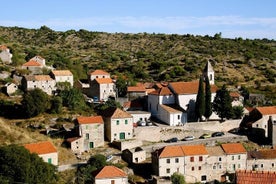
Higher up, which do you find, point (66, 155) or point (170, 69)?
point (170, 69)

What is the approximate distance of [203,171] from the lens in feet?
170

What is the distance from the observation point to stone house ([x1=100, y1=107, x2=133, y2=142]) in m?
55.0

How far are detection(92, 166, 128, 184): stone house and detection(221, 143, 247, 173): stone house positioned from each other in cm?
1353

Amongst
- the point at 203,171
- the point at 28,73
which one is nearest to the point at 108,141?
the point at 203,171

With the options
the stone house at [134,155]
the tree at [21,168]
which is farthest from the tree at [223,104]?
the tree at [21,168]

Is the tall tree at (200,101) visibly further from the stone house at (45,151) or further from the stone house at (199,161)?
the stone house at (45,151)

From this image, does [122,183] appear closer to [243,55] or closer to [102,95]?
[102,95]

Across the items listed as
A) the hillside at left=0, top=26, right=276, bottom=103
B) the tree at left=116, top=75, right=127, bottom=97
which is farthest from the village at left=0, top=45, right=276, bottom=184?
the hillside at left=0, top=26, right=276, bottom=103

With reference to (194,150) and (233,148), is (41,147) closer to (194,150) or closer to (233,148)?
(194,150)

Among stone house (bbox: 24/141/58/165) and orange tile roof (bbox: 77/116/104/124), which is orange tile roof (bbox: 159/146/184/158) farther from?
stone house (bbox: 24/141/58/165)

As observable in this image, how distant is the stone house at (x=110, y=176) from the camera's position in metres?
44.7

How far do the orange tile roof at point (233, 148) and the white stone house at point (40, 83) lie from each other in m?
27.1

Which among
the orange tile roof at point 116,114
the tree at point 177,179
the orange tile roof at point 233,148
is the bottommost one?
the tree at point 177,179

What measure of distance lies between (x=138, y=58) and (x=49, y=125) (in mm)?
68536
